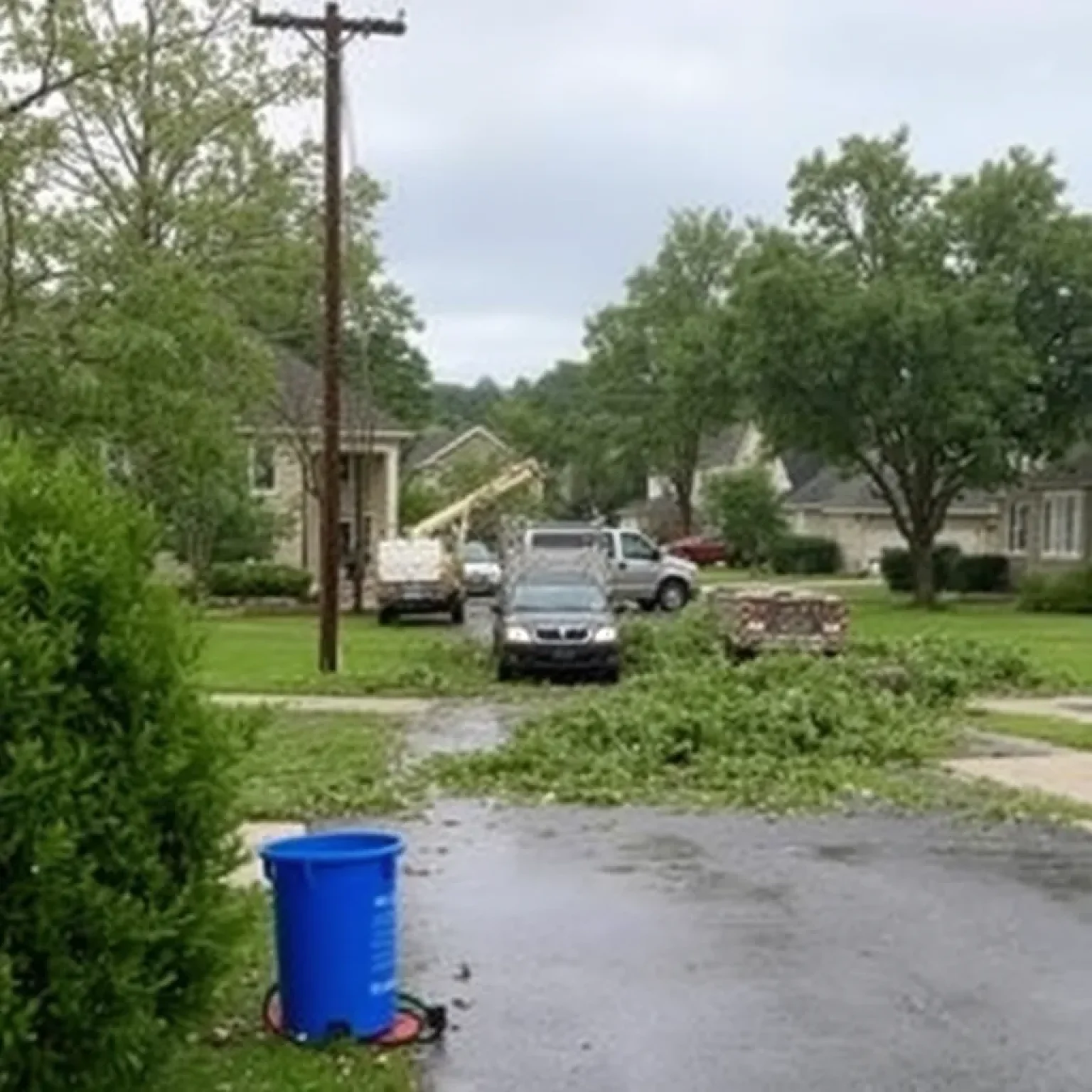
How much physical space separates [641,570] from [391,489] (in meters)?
11.7

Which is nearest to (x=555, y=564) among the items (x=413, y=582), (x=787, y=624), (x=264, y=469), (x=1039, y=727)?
(x=787, y=624)

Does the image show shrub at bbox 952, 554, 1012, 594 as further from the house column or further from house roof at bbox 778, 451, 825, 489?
house roof at bbox 778, 451, 825, 489

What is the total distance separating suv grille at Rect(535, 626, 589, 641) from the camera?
27281 mm

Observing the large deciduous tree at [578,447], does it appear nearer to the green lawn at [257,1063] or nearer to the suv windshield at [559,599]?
the suv windshield at [559,599]

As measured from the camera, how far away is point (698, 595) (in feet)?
146

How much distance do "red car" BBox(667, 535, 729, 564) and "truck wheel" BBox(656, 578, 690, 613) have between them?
31101 mm

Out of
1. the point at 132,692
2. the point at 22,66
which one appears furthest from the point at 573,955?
the point at 22,66

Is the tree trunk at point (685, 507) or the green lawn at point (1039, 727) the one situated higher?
the tree trunk at point (685, 507)

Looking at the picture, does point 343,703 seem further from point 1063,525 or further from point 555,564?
point 1063,525

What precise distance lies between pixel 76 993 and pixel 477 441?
86678 mm

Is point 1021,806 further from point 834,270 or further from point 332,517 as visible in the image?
point 834,270

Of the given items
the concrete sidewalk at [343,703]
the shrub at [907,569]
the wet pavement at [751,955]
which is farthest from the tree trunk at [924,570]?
the wet pavement at [751,955]

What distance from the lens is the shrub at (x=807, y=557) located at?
2837 inches

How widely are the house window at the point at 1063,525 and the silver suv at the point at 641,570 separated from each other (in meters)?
12.4
